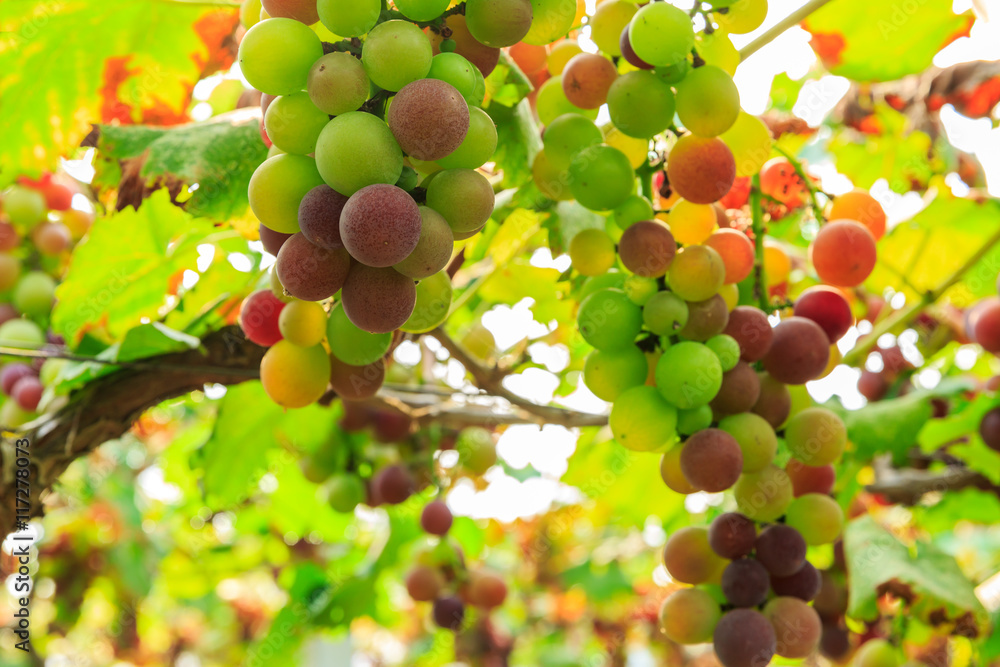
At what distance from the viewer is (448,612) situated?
167cm

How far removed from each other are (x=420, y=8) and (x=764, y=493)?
25.2 inches

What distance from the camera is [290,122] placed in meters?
0.54

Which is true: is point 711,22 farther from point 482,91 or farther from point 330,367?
point 330,367

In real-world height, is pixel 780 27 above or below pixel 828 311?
above

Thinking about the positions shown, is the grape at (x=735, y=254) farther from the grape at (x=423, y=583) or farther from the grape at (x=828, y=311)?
the grape at (x=423, y=583)

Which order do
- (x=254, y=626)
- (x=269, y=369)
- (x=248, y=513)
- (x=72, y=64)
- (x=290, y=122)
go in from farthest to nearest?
(x=254, y=626) → (x=248, y=513) → (x=72, y=64) → (x=269, y=369) → (x=290, y=122)

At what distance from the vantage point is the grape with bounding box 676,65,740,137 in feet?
2.32

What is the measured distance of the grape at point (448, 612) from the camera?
1673mm

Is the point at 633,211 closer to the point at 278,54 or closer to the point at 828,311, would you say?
the point at 828,311

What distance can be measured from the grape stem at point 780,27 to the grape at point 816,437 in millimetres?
470

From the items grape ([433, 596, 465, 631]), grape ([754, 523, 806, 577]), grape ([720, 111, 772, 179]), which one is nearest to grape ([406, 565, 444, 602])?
grape ([433, 596, 465, 631])

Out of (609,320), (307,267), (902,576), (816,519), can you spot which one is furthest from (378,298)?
(902,576)

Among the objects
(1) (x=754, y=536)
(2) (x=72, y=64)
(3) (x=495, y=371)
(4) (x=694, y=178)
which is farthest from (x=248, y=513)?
(4) (x=694, y=178)

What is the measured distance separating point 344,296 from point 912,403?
1.05m
